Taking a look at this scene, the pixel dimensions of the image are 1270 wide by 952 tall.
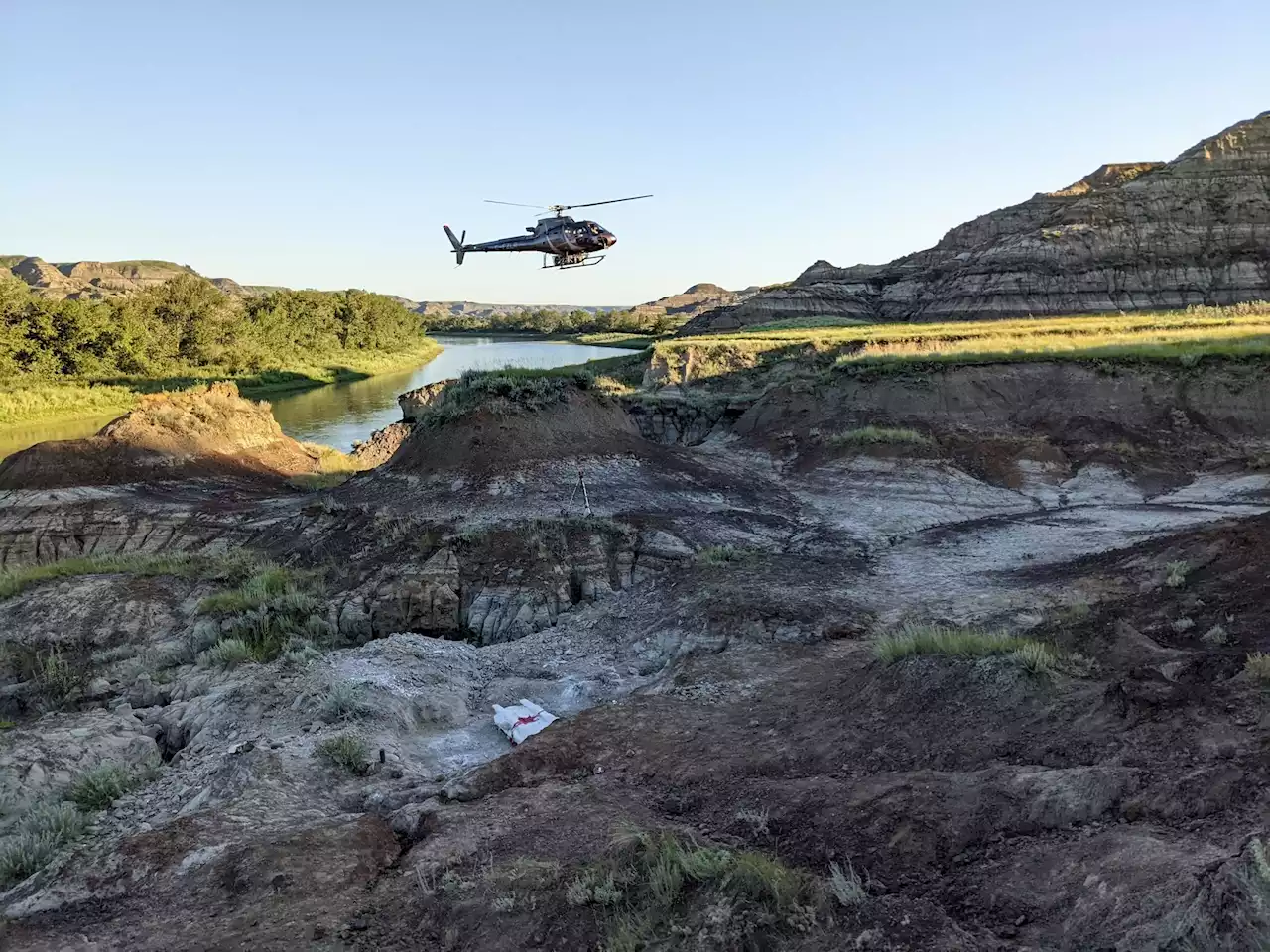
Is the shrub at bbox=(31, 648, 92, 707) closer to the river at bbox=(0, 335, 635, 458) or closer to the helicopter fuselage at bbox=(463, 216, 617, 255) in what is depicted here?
the river at bbox=(0, 335, 635, 458)

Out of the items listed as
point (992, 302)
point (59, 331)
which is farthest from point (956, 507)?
point (59, 331)

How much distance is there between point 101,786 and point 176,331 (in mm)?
73907

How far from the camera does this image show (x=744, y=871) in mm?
4918


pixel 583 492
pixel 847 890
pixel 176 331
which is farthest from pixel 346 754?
pixel 176 331

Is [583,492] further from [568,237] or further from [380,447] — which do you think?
[380,447]

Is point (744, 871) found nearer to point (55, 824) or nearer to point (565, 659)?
point (55, 824)

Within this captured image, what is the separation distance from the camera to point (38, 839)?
22.1ft

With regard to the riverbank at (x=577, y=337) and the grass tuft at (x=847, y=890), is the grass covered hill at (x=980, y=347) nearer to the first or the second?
the grass tuft at (x=847, y=890)

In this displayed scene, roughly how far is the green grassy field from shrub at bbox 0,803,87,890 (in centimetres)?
2556

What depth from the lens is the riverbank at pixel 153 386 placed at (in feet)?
159

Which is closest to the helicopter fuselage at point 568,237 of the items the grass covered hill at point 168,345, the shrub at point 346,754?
the shrub at point 346,754

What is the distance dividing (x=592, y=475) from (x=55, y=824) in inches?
528

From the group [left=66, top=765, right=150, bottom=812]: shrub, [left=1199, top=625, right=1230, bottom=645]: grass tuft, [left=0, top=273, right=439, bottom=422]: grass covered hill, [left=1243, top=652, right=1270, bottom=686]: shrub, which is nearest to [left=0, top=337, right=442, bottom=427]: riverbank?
[left=0, top=273, right=439, bottom=422]: grass covered hill

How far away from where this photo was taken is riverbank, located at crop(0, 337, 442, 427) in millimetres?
48531
